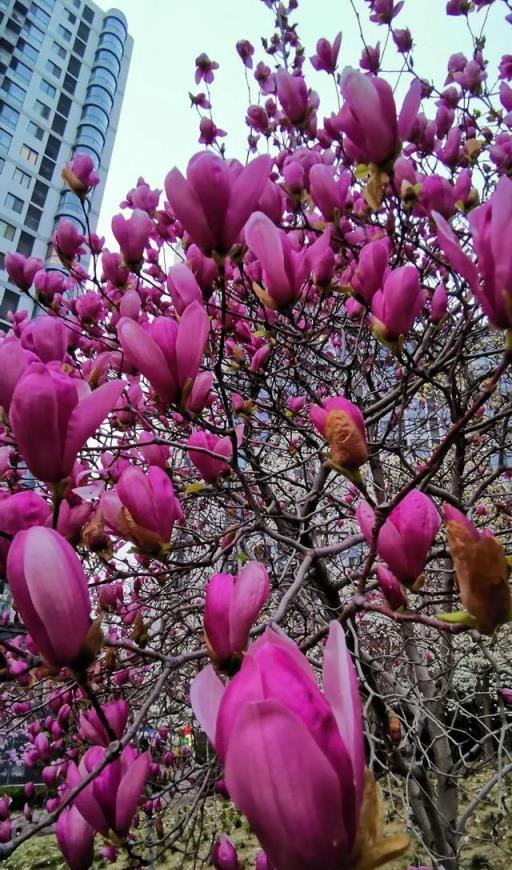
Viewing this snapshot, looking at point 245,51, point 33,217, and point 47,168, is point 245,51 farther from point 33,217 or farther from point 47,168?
point 47,168

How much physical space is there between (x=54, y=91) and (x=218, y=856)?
104 feet

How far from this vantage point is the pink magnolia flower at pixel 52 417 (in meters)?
0.61

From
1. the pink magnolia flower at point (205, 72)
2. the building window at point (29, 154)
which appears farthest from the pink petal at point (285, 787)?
the building window at point (29, 154)

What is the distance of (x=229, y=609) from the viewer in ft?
2.17

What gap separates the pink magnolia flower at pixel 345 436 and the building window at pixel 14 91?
2931cm

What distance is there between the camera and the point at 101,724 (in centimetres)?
99

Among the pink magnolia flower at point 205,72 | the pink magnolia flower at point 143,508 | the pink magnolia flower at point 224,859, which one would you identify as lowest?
the pink magnolia flower at point 224,859

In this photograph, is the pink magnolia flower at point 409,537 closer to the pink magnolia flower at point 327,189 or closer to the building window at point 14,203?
the pink magnolia flower at point 327,189

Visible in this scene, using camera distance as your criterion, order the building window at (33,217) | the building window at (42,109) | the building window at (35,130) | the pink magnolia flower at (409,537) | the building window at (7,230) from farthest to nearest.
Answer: the building window at (42,109) → the building window at (35,130) → the building window at (33,217) → the building window at (7,230) → the pink magnolia flower at (409,537)

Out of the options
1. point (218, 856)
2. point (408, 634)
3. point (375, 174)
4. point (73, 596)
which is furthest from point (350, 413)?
point (408, 634)

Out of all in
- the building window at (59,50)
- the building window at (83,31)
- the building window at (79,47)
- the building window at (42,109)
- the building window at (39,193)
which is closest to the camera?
the building window at (39,193)

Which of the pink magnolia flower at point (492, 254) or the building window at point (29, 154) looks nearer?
the pink magnolia flower at point (492, 254)

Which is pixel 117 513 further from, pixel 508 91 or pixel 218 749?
pixel 508 91

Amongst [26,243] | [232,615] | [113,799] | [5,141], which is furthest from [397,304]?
[5,141]
